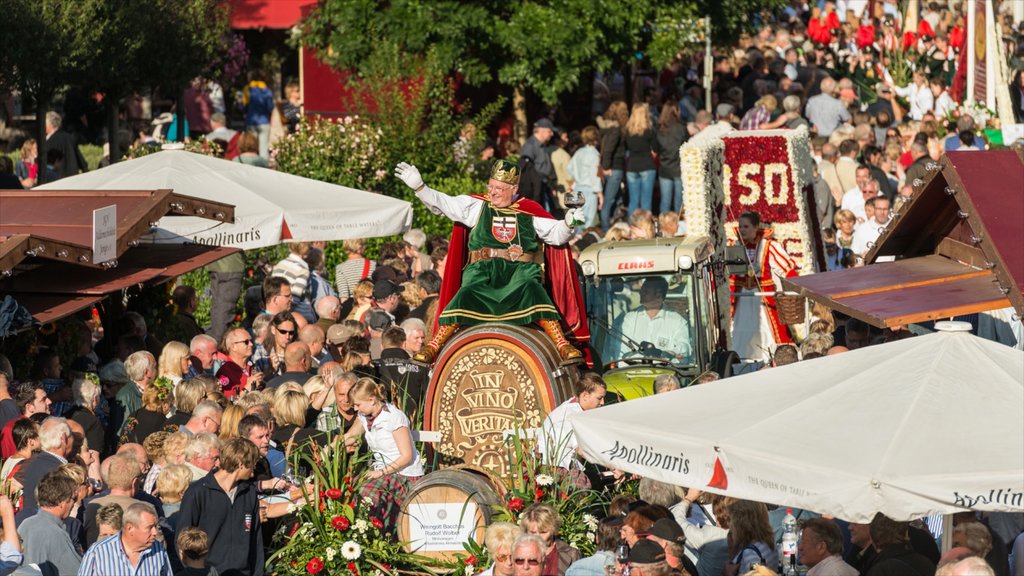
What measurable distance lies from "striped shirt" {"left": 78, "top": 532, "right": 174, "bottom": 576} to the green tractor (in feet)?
18.5

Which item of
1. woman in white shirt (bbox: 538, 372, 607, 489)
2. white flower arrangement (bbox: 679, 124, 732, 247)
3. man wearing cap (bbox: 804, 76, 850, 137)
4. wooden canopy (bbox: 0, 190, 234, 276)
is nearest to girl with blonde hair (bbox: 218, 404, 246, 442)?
woman in white shirt (bbox: 538, 372, 607, 489)

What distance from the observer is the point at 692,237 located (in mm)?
15750

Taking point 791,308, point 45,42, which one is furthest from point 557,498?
point 45,42

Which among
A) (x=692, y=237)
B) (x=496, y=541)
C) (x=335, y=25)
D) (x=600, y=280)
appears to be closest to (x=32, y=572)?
(x=496, y=541)

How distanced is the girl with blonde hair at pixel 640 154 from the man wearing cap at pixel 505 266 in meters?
10.9

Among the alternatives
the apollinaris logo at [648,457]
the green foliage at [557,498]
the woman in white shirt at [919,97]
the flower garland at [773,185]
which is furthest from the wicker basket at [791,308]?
the woman in white shirt at [919,97]

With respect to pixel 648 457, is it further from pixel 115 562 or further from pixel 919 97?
pixel 919 97

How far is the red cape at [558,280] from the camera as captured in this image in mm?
13516

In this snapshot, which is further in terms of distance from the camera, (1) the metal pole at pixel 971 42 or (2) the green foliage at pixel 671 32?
(1) the metal pole at pixel 971 42

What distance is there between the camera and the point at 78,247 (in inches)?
535

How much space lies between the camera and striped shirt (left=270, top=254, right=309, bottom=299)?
701 inches

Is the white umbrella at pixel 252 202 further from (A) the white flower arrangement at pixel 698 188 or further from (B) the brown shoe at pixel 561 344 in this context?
(B) the brown shoe at pixel 561 344

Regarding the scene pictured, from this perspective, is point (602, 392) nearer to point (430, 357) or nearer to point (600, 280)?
point (430, 357)

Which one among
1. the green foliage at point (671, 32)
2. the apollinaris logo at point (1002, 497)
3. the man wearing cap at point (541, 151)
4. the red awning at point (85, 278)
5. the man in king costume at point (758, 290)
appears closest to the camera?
the apollinaris logo at point (1002, 497)
